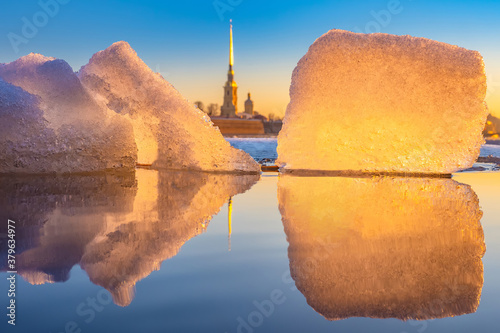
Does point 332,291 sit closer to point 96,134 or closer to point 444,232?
point 444,232

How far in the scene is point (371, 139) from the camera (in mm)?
7289

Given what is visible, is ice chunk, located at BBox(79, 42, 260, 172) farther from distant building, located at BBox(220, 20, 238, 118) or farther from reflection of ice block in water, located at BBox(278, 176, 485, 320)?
distant building, located at BBox(220, 20, 238, 118)

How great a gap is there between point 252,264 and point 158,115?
5.48 meters

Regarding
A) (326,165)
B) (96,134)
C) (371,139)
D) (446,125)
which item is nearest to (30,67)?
(96,134)

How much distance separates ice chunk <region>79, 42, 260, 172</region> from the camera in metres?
7.57

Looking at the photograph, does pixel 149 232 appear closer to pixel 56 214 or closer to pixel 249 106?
pixel 56 214

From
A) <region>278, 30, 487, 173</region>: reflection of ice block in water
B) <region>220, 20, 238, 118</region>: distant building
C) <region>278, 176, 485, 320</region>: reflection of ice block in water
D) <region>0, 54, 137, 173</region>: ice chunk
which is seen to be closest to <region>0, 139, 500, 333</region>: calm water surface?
<region>278, 176, 485, 320</region>: reflection of ice block in water

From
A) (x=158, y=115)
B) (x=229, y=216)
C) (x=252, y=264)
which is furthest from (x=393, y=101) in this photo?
(x=252, y=264)

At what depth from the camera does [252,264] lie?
246 centimetres

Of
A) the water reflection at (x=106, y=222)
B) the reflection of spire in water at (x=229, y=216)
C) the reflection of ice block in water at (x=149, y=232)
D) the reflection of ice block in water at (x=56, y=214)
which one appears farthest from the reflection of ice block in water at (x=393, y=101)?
the reflection of spire in water at (x=229, y=216)

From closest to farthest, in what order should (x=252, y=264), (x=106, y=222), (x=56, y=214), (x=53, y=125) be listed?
(x=252, y=264)
(x=106, y=222)
(x=56, y=214)
(x=53, y=125)

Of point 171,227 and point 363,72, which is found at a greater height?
point 363,72

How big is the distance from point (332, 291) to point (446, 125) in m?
5.70

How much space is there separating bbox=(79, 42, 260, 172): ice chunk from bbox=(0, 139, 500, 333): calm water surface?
3.04 meters
